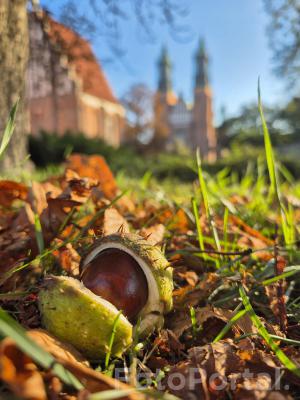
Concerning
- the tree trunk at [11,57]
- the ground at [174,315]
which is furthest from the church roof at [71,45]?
the ground at [174,315]

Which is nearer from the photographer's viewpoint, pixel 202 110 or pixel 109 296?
pixel 109 296

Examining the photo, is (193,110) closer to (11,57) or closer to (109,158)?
(109,158)

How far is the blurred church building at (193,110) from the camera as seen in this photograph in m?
56.7

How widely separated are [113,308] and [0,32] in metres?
2.13

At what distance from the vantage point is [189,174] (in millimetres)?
9953

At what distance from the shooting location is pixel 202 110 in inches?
2346

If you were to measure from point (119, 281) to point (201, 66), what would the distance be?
226 feet

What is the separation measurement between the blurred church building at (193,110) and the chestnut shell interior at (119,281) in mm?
50403

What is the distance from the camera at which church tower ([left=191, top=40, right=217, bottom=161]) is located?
5600 centimetres

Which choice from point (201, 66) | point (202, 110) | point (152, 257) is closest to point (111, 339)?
point (152, 257)

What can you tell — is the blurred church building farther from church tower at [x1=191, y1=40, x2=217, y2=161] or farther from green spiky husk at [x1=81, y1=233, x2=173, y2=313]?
green spiky husk at [x1=81, y1=233, x2=173, y2=313]

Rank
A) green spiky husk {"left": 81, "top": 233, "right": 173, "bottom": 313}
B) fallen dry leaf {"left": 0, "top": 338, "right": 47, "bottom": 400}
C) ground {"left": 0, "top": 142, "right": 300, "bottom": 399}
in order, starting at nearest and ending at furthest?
fallen dry leaf {"left": 0, "top": 338, "right": 47, "bottom": 400}
ground {"left": 0, "top": 142, "right": 300, "bottom": 399}
green spiky husk {"left": 81, "top": 233, "right": 173, "bottom": 313}

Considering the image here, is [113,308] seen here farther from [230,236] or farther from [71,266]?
[230,236]

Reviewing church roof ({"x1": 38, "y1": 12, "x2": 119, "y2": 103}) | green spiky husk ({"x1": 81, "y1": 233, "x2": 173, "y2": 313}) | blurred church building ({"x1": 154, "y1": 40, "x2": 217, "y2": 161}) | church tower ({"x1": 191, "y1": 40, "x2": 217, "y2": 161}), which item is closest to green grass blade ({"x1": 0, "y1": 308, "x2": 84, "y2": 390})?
green spiky husk ({"x1": 81, "y1": 233, "x2": 173, "y2": 313})
